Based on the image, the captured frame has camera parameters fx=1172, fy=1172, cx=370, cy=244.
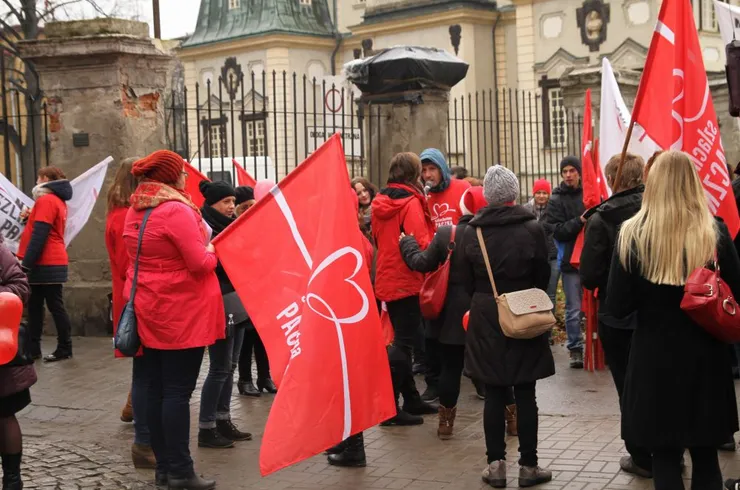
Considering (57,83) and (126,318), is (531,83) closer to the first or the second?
(57,83)

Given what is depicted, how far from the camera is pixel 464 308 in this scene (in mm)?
7934

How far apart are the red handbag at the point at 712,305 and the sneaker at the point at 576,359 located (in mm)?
5121

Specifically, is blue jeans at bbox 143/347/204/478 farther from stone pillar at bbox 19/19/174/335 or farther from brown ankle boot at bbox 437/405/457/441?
stone pillar at bbox 19/19/174/335

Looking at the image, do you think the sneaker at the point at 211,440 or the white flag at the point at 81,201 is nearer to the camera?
the sneaker at the point at 211,440

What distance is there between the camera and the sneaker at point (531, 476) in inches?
259

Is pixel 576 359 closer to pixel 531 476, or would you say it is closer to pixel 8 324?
pixel 531 476

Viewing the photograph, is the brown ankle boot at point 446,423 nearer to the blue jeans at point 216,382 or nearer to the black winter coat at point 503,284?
the black winter coat at point 503,284

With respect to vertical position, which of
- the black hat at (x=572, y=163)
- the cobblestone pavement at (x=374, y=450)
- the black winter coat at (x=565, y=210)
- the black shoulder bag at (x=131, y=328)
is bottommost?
the cobblestone pavement at (x=374, y=450)

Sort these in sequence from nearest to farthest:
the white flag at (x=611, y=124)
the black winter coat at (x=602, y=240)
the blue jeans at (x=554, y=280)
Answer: the black winter coat at (x=602, y=240) < the white flag at (x=611, y=124) < the blue jeans at (x=554, y=280)

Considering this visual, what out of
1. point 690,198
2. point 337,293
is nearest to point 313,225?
point 337,293

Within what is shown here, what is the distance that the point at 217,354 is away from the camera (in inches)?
298

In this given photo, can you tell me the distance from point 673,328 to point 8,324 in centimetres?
334

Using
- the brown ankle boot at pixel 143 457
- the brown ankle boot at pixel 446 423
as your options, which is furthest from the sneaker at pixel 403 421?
the brown ankle boot at pixel 143 457

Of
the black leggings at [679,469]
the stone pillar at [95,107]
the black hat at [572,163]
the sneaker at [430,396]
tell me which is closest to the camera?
the black leggings at [679,469]
